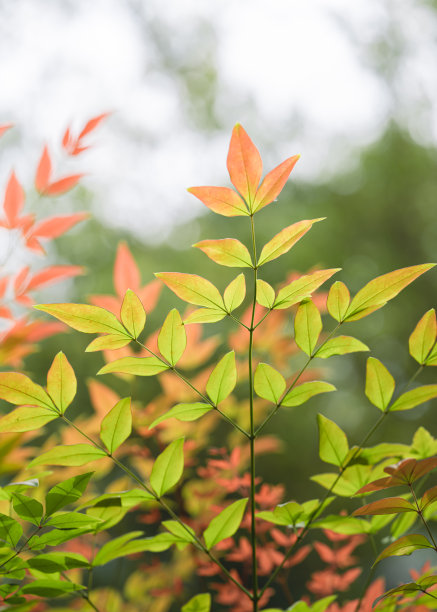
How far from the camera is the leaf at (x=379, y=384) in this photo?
361 mm

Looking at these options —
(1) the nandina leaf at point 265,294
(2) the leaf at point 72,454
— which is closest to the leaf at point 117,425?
(2) the leaf at point 72,454

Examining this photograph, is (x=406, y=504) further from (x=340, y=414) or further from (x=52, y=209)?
(x=52, y=209)

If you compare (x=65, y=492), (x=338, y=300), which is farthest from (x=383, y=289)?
(x=65, y=492)

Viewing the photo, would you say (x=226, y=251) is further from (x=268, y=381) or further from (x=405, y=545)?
(x=405, y=545)

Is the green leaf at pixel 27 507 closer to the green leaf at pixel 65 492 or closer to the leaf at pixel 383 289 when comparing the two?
the green leaf at pixel 65 492

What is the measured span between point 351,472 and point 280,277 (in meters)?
2.38

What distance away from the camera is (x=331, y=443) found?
0.36m

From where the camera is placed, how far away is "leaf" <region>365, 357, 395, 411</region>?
0.36 meters

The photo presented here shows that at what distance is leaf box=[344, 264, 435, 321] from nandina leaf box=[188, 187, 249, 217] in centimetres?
10

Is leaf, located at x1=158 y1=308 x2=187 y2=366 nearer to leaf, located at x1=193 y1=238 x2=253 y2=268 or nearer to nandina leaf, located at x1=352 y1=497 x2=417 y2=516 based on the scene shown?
leaf, located at x1=193 y1=238 x2=253 y2=268

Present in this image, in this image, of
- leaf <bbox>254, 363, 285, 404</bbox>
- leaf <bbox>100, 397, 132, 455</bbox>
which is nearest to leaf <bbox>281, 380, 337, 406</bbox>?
leaf <bbox>254, 363, 285, 404</bbox>

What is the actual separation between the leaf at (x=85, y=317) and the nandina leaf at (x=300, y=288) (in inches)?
4.4

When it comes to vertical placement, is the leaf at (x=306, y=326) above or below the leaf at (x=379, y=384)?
above

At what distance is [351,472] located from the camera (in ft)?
1.24
